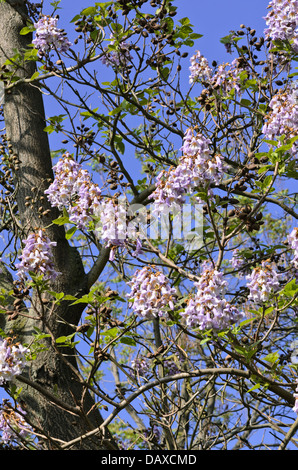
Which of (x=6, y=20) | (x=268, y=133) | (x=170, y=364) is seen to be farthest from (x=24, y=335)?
(x=6, y=20)

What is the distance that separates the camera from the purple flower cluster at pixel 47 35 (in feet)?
13.2

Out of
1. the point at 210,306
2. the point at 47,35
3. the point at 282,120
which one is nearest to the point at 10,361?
the point at 210,306

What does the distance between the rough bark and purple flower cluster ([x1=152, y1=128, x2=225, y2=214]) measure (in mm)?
1041

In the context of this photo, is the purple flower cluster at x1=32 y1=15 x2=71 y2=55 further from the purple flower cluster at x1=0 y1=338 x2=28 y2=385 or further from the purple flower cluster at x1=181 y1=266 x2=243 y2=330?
the purple flower cluster at x1=181 y1=266 x2=243 y2=330

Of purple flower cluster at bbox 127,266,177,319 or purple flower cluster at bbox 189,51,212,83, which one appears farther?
purple flower cluster at bbox 189,51,212,83

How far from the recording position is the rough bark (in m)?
3.90

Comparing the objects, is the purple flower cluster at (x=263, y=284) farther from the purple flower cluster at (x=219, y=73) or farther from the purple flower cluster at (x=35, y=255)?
the purple flower cluster at (x=219, y=73)

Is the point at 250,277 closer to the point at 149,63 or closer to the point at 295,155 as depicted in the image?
the point at 295,155

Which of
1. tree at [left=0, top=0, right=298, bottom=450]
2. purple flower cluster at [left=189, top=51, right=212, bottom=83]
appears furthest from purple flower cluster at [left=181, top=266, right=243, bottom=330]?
purple flower cluster at [left=189, top=51, right=212, bottom=83]

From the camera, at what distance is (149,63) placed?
4.23 m

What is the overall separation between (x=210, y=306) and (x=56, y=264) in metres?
2.17

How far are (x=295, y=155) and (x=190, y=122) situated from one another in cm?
131

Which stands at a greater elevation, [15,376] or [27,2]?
[27,2]

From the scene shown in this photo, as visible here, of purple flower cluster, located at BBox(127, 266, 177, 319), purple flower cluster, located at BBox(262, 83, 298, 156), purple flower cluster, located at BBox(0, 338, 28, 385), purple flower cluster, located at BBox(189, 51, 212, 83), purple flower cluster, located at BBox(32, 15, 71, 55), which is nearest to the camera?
purple flower cluster, located at BBox(127, 266, 177, 319)
